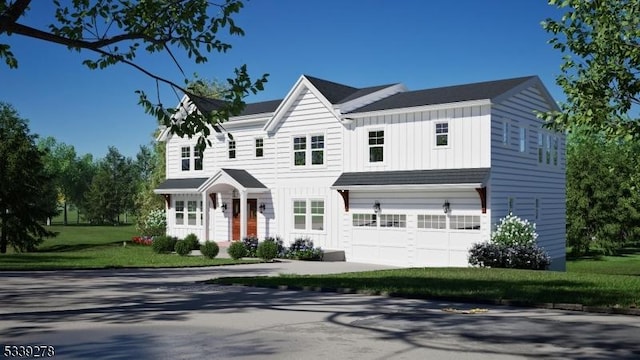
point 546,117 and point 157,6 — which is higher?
point 157,6

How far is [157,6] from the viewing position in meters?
13.2

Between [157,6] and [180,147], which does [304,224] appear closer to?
[180,147]

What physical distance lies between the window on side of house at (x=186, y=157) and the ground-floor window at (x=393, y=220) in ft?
46.8

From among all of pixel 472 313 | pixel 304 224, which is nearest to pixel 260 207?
pixel 304 224

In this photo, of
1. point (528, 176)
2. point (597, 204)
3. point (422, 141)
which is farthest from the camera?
point (597, 204)

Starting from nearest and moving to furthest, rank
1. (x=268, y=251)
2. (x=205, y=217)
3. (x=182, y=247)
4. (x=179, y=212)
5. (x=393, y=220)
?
(x=393, y=220) < (x=268, y=251) < (x=182, y=247) < (x=205, y=217) < (x=179, y=212)

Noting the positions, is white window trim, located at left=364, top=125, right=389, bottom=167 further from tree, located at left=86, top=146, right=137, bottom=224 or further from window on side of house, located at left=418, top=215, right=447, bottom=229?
tree, located at left=86, top=146, right=137, bottom=224

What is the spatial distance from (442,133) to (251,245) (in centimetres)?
1050

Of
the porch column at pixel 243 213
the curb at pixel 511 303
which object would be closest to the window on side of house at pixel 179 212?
the porch column at pixel 243 213

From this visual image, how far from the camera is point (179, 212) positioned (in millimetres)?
36281

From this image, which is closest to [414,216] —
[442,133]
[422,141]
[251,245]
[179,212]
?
[422,141]

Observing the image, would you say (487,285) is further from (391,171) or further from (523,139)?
(523,139)

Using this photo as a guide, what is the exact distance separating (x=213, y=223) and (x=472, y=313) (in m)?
24.0

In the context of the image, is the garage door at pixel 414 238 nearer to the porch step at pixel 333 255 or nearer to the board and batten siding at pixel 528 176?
the porch step at pixel 333 255
